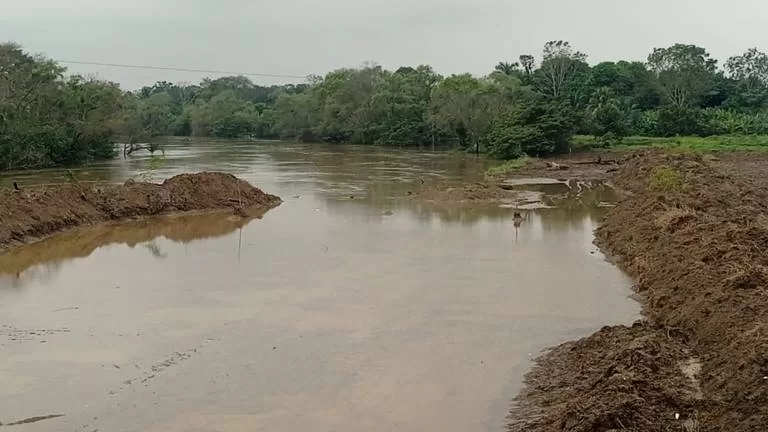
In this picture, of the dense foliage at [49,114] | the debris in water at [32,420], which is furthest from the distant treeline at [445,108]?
the debris in water at [32,420]

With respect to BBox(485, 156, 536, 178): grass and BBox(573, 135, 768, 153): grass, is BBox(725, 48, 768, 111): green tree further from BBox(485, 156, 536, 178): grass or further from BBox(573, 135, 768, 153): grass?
Answer: BBox(485, 156, 536, 178): grass

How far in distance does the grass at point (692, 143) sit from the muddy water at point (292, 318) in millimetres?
22873

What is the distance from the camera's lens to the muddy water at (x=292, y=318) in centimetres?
855

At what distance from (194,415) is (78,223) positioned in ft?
47.8

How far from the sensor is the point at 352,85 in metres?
71.2

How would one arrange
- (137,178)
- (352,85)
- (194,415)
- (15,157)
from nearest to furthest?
(194,415) → (137,178) → (15,157) → (352,85)

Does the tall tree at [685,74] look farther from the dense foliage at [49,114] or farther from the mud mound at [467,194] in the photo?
the dense foliage at [49,114]

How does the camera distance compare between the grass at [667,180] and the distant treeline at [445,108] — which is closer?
the grass at [667,180]

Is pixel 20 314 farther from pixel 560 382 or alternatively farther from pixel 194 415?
pixel 560 382

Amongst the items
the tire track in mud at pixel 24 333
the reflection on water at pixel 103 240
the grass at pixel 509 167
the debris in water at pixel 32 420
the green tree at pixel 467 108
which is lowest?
the debris in water at pixel 32 420

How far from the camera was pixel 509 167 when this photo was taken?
39281 mm

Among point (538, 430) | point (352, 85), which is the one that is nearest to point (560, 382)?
point (538, 430)

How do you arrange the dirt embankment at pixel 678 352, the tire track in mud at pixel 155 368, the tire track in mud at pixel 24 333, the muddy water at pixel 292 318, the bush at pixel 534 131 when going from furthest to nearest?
1. the bush at pixel 534 131
2. the tire track in mud at pixel 24 333
3. the tire track in mud at pixel 155 368
4. the muddy water at pixel 292 318
5. the dirt embankment at pixel 678 352

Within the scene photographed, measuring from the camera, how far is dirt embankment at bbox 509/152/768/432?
22.6 feet
